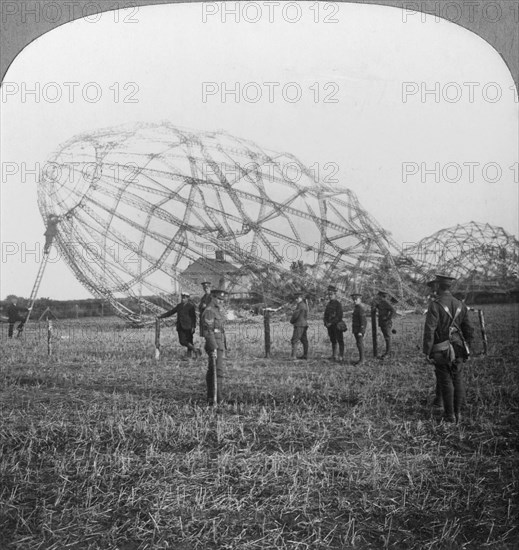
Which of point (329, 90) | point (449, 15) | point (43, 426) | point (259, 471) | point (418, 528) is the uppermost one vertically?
point (449, 15)

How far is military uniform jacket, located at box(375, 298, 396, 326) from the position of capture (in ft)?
9.21

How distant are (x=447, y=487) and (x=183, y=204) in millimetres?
1923

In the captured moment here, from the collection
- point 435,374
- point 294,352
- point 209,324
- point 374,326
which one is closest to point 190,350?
point 209,324

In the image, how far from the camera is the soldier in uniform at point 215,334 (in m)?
2.63

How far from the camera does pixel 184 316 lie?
2.67 meters

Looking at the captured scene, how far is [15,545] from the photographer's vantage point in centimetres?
212

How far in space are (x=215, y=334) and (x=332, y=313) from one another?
65cm

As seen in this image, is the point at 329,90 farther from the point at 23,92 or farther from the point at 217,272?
the point at 23,92

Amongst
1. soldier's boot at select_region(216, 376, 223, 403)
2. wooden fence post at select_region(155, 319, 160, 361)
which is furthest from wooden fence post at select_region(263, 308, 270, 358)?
wooden fence post at select_region(155, 319, 160, 361)

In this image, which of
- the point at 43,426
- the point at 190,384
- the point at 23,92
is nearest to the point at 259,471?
the point at 190,384

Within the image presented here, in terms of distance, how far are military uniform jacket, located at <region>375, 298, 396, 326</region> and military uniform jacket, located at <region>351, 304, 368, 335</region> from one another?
0.35 ft

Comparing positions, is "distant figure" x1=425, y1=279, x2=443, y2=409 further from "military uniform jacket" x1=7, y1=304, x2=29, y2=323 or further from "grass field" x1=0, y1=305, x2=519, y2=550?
"military uniform jacket" x1=7, y1=304, x2=29, y2=323

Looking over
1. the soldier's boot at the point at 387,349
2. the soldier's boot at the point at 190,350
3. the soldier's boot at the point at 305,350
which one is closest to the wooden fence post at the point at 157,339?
the soldier's boot at the point at 190,350

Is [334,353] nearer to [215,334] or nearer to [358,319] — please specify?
[358,319]
